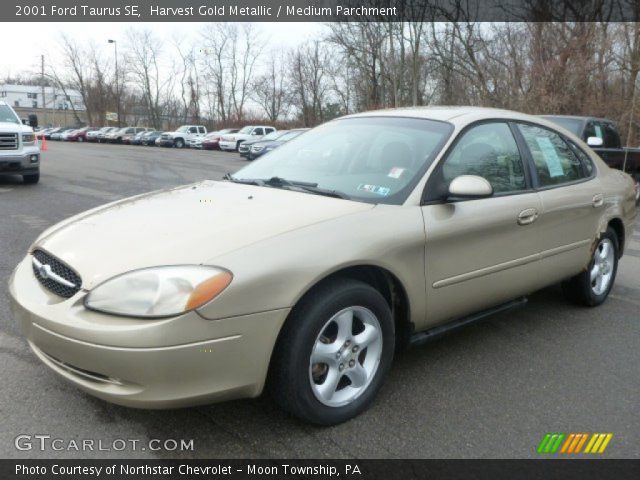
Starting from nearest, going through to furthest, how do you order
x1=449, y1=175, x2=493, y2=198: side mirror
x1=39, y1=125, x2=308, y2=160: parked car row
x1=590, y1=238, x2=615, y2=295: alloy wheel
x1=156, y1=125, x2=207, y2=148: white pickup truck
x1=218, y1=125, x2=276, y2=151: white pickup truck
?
x1=449, y1=175, x2=493, y2=198: side mirror
x1=590, y1=238, x2=615, y2=295: alloy wheel
x1=39, y1=125, x2=308, y2=160: parked car row
x1=218, y1=125, x2=276, y2=151: white pickup truck
x1=156, y1=125, x2=207, y2=148: white pickup truck

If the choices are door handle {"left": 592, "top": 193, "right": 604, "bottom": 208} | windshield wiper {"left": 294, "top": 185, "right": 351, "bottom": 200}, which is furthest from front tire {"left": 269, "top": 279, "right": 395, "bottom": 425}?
door handle {"left": 592, "top": 193, "right": 604, "bottom": 208}

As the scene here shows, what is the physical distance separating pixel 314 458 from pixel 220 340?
27.5 inches

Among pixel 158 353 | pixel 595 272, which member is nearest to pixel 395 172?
pixel 158 353

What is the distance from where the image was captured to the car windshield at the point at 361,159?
3102 mm

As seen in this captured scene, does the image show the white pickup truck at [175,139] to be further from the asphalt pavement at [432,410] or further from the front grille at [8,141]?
the asphalt pavement at [432,410]

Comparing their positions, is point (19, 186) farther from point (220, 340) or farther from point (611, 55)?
point (611, 55)

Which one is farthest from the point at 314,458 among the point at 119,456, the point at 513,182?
the point at 513,182

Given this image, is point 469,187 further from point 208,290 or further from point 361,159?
point 208,290

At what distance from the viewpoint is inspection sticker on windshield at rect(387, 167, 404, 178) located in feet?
10.4

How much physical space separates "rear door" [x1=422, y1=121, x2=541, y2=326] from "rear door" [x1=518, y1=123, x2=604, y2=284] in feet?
0.44

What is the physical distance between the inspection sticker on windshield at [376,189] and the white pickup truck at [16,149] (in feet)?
33.9

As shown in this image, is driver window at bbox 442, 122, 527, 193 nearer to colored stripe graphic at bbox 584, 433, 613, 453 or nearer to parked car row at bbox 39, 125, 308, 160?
colored stripe graphic at bbox 584, 433, 613, 453

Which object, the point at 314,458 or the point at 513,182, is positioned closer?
the point at 314,458

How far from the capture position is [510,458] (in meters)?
2.47
